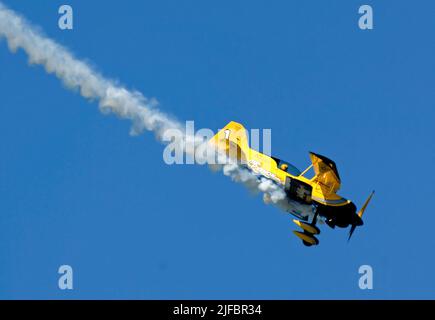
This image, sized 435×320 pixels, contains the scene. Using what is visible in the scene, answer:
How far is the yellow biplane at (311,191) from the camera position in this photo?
56562mm

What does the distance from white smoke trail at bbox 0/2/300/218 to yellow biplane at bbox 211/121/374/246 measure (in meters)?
0.36

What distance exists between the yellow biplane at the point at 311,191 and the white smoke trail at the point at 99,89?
0.36 m

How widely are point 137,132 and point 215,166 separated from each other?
10.3 feet

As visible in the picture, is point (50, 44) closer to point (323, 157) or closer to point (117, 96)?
point (117, 96)

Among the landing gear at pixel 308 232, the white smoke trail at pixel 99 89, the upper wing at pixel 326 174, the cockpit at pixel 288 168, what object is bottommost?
the landing gear at pixel 308 232

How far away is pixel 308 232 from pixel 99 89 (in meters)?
9.25

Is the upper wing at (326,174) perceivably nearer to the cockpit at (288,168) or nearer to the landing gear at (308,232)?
the cockpit at (288,168)

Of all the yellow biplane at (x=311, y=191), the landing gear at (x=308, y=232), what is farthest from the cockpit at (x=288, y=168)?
the landing gear at (x=308, y=232)

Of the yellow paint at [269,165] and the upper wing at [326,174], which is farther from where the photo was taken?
the yellow paint at [269,165]

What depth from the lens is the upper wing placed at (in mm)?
56219

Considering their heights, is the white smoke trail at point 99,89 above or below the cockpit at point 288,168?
above

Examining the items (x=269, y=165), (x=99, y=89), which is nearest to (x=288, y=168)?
(x=269, y=165)
